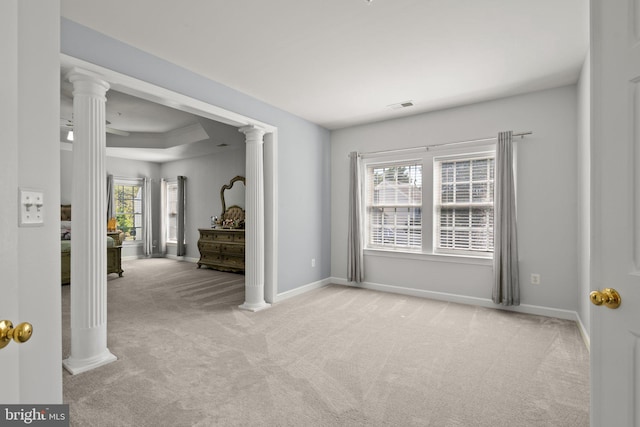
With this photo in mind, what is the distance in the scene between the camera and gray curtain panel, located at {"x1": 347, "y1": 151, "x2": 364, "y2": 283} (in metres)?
4.97

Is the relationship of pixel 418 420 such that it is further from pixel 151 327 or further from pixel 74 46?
pixel 74 46

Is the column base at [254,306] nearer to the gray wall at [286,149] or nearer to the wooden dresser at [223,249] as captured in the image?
the gray wall at [286,149]

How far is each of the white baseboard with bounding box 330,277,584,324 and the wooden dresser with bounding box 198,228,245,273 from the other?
78.0 inches

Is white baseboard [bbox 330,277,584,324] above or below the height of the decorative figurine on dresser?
below

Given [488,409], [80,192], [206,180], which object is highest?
[206,180]

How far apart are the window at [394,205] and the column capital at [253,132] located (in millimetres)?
1874

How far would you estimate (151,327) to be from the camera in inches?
129

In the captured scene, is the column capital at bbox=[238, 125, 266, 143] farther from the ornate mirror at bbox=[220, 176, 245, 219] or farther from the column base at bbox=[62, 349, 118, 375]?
the ornate mirror at bbox=[220, 176, 245, 219]

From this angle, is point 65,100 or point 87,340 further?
point 65,100

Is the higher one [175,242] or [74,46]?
[74,46]

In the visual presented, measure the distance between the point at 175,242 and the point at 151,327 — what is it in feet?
17.9

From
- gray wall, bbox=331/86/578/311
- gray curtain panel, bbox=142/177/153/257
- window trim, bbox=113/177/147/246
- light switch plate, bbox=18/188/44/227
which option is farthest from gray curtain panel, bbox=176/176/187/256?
light switch plate, bbox=18/188/44/227

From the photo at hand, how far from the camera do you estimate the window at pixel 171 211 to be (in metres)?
8.44

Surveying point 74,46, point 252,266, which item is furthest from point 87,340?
point 74,46
